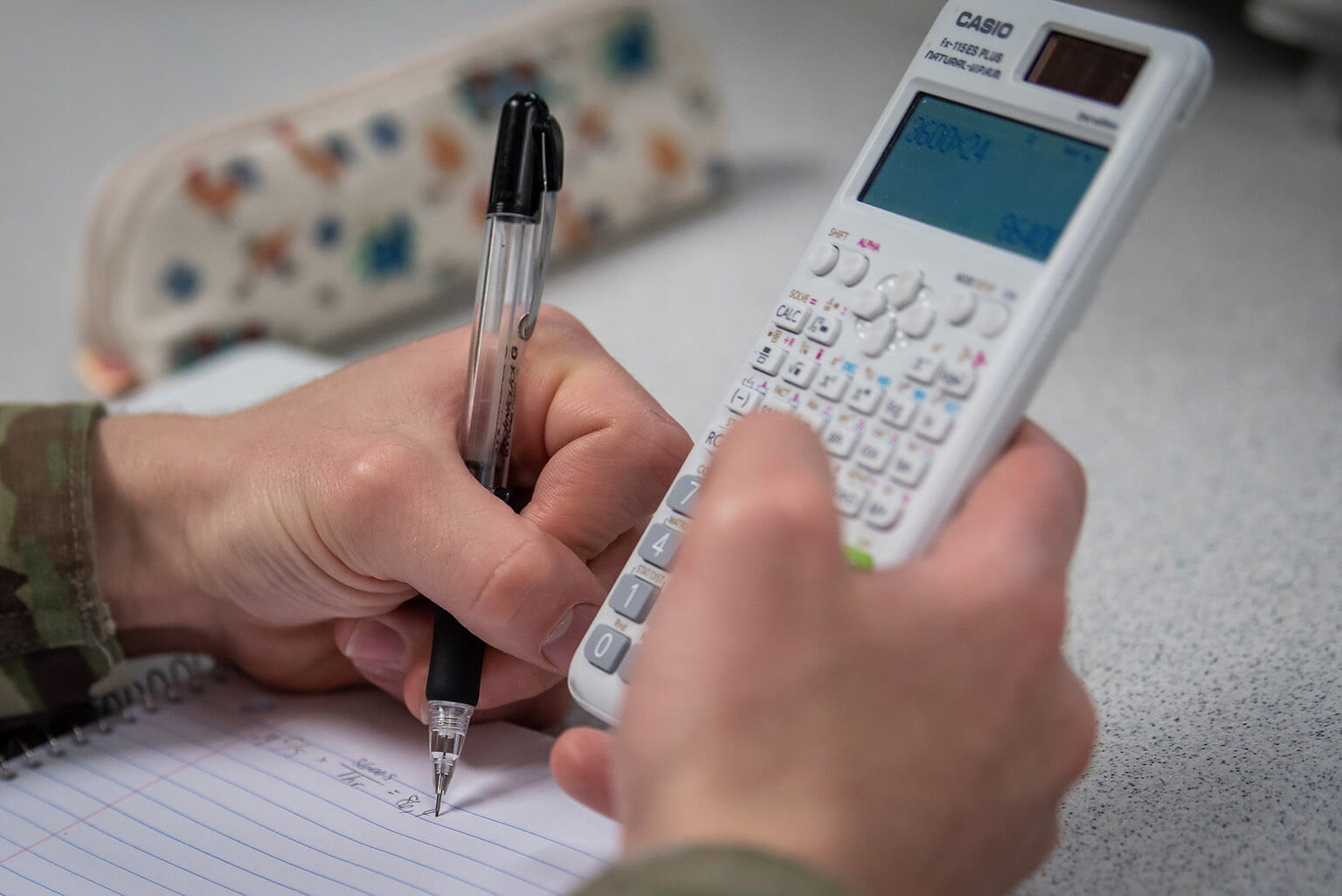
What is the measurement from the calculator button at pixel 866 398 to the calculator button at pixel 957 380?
0.06 ft

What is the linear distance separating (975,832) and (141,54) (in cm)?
119

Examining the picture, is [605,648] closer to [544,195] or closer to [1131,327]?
[544,195]

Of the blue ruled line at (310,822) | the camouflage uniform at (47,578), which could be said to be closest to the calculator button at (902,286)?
the blue ruled line at (310,822)

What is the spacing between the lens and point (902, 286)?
Result: 1.15 feet

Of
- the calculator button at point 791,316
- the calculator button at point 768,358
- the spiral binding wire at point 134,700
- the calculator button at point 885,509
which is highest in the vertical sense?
the calculator button at point 791,316

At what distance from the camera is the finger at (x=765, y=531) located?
24 cm

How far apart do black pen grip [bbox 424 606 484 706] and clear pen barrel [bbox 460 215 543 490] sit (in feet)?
0.19

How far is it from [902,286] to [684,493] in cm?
10

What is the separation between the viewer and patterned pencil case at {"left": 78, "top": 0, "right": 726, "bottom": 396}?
2.27 ft

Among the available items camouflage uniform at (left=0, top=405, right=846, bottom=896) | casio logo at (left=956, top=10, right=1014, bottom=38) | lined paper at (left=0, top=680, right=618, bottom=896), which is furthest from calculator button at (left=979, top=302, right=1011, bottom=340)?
camouflage uniform at (left=0, top=405, right=846, bottom=896)

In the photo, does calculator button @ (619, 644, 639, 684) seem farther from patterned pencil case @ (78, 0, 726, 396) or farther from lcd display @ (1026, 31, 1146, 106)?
patterned pencil case @ (78, 0, 726, 396)

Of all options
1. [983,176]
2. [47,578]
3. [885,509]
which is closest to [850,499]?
[885,509]

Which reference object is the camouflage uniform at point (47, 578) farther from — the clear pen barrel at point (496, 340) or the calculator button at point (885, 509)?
the calculator button at point (885, 509)

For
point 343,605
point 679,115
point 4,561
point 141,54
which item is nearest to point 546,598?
point 343,605
